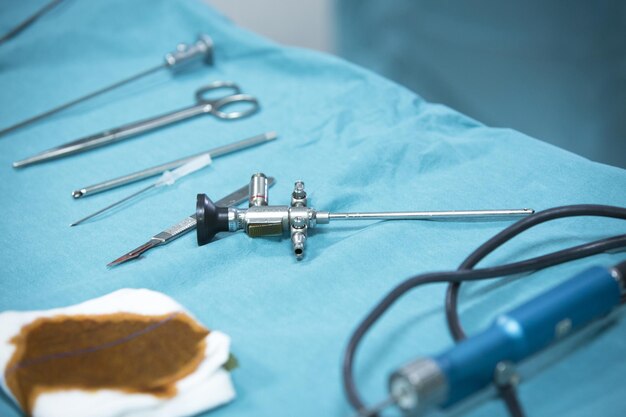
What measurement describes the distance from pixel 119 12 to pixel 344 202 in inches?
29.0

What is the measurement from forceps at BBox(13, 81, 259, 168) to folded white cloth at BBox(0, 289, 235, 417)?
405 millimetres

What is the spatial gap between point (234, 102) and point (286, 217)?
1.39 ft

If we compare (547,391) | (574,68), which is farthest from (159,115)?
(574,68)

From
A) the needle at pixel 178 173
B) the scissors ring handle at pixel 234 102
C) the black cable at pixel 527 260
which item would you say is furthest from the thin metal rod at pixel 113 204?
the black cable at pixel 527 260

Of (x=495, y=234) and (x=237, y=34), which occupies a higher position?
(x=237, y=34)

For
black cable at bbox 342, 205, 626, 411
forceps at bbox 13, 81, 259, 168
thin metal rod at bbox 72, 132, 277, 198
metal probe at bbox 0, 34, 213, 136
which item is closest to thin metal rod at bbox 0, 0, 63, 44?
metal probe at bbox 0, 34, 213, 136

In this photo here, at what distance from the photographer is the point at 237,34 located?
1.27m

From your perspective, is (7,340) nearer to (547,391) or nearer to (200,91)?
(547,391)

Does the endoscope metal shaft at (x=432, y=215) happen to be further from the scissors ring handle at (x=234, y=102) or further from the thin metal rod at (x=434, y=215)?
the scissors ring handle at (x=234, y=102)

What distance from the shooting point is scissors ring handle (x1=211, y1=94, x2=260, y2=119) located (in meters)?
1.10

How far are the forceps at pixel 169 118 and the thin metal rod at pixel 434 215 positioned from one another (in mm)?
366

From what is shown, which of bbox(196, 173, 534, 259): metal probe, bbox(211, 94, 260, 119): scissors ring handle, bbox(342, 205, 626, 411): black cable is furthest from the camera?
bbox(211, 94, 260, 119): scissors ring handle

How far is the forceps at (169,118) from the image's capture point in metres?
1.03

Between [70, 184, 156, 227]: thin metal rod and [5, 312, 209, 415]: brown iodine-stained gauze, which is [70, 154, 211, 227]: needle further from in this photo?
[5, 312, 209, 415]: brown iodine-stained gauze
